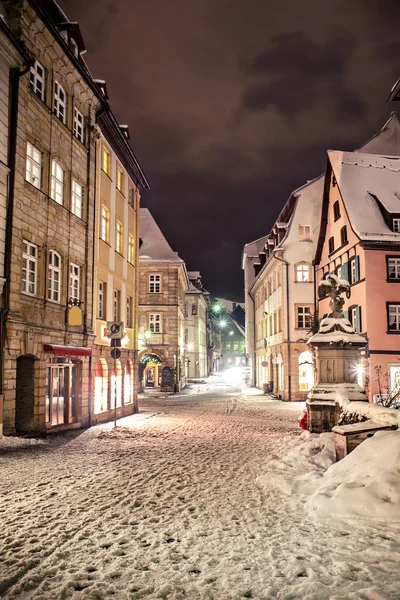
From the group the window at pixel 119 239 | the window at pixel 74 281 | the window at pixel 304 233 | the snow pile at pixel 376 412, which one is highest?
the window at pixel 304 233

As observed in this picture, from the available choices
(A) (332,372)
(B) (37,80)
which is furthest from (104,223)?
(A) (332,372)

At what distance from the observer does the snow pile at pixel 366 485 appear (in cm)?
619

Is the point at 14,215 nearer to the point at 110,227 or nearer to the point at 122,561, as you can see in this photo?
the point at 110,227

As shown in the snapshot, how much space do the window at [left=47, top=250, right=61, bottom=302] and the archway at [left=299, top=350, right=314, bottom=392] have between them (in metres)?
20.4

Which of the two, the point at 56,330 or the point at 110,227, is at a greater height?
the point at 110,227

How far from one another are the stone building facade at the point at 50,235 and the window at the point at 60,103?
3cm

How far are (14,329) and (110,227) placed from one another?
9450 mm

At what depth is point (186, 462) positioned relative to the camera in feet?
35.2

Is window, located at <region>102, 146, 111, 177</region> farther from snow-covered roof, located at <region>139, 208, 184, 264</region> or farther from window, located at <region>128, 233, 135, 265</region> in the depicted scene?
snow-covered roof, located at <region>139, 208, 184, 264</region>

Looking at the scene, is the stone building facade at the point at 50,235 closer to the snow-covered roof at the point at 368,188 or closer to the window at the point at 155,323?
the snow-covered roof at the point at 368,188

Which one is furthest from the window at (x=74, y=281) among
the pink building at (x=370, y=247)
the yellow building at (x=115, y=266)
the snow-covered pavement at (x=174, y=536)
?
the pink building at (x=370, y=247)

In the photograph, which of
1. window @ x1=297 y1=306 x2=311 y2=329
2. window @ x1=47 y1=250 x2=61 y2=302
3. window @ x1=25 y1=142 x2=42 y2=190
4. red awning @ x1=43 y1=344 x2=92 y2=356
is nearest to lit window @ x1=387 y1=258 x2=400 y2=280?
window @ x1=297 y1=306 x2=311 y2=329

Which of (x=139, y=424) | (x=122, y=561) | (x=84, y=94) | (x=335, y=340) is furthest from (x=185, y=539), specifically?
(x=84, y=94)

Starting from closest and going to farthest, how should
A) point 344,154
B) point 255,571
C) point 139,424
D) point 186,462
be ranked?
point 255,571, point 186,462, point 139,424, point 344,154
